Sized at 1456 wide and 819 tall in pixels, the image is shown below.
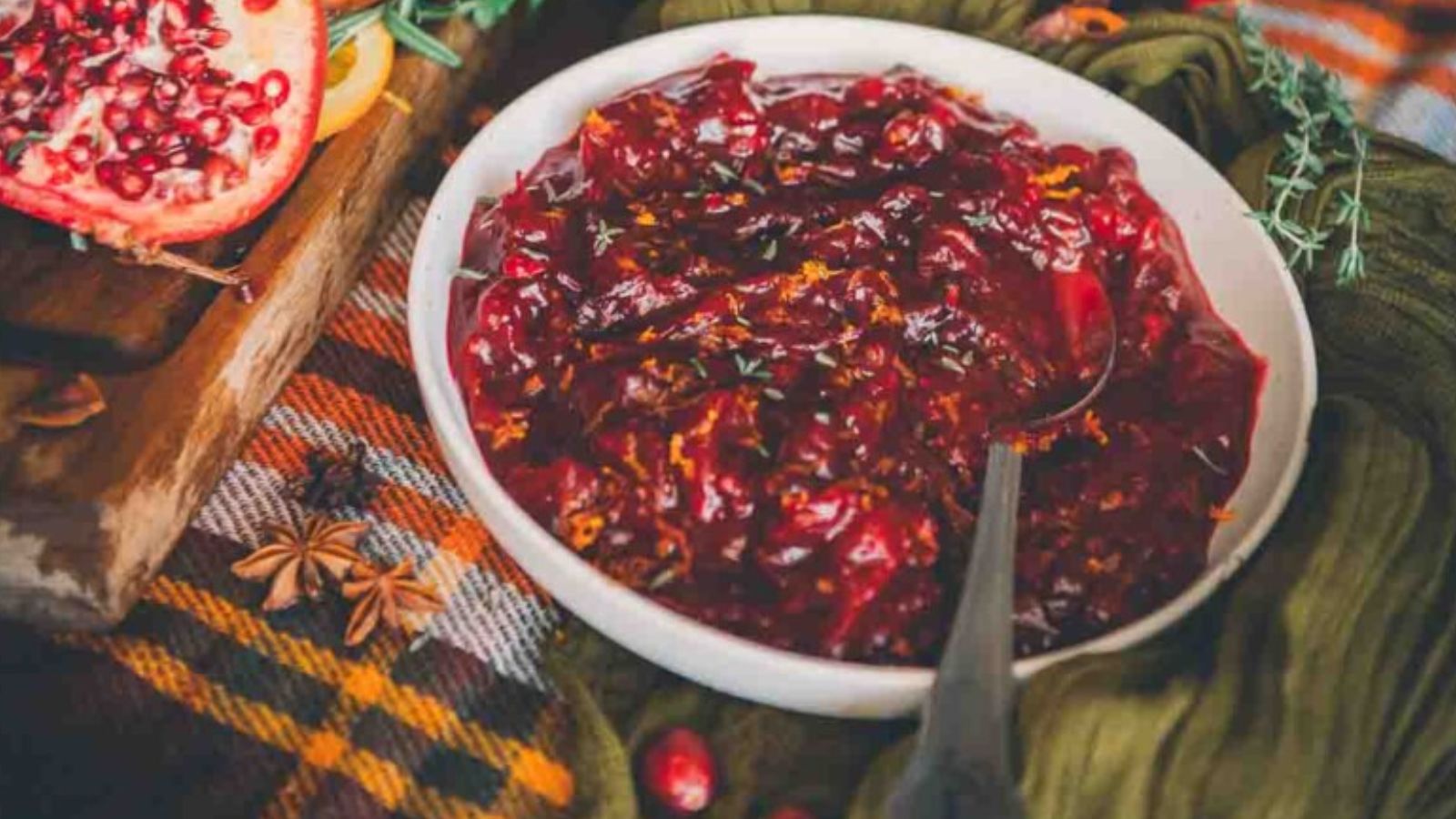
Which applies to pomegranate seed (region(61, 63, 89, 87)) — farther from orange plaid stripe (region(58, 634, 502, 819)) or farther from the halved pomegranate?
orange plaid stripe (region(58, 634, 502, 819))

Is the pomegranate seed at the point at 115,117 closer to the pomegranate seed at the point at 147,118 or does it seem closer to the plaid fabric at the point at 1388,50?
the pomegranate seed at the point at 147,118

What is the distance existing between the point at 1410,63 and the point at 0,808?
11.3 ft

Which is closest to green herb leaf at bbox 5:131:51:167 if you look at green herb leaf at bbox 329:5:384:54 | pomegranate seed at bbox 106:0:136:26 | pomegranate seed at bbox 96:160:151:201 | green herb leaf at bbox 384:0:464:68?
pomegranate seed at bbox 96:160:151:201

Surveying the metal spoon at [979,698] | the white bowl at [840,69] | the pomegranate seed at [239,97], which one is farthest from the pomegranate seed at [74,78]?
the metal spoon at [979,698]

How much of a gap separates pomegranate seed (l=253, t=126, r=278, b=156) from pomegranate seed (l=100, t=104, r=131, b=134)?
0.21 metres

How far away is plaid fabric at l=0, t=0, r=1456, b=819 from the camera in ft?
7.36

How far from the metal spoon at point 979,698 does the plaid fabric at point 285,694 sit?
1.99 ft

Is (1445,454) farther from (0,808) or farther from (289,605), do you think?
(0,808)

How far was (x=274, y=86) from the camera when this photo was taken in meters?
2.66

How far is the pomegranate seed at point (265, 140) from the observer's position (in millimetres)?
2652

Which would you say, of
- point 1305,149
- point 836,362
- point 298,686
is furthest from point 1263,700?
point 298,686

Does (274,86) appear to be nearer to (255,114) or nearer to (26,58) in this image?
(255,114)

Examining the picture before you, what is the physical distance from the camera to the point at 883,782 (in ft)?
7.27

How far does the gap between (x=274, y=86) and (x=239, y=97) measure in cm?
6
